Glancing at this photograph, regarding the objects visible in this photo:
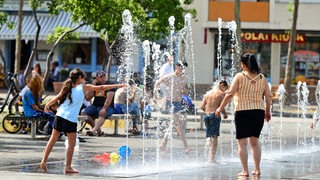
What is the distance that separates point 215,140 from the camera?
17188 mm

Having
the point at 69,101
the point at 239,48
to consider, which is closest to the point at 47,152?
the point at 69,101

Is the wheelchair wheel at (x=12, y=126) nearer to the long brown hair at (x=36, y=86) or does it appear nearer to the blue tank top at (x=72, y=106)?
the long brown hair at (x=36, y=86)

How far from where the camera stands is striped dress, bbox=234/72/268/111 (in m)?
14.5

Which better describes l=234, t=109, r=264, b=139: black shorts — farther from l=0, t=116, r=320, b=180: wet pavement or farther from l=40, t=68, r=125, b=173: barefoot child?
l=40, t=68, r=125, b=173: barefoot child

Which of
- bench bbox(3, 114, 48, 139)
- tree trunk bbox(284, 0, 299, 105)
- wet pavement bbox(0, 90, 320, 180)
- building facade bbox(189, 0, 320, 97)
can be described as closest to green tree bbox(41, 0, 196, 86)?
tree trunk bbox(284, 0, 299, 105)

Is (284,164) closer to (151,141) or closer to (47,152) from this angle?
(47,152)

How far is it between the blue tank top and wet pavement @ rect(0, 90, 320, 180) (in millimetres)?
800

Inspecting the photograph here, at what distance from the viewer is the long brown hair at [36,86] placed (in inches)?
805

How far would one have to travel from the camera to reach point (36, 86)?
67.5 ft

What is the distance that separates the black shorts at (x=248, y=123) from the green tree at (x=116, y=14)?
1429cm

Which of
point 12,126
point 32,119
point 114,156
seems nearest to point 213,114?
point 114,156

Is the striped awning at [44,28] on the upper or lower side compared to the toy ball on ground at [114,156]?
upper

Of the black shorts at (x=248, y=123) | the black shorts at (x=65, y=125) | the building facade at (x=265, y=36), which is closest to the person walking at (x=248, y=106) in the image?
the black shorts at (x=248, y=123)

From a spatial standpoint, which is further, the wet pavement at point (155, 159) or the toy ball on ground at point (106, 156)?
the toy ball on ground at point (106, 156)
